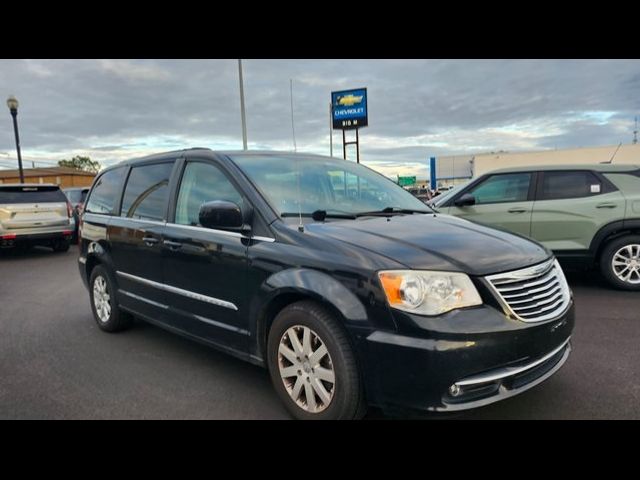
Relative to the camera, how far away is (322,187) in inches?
144

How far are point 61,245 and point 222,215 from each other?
405 inches

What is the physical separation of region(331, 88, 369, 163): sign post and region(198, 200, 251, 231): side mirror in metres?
17.5

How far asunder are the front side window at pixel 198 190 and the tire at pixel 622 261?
16.7 feet

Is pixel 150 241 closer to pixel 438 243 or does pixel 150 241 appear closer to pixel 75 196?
pixel 438 243

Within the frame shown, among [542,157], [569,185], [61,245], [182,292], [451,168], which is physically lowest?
[61,245]

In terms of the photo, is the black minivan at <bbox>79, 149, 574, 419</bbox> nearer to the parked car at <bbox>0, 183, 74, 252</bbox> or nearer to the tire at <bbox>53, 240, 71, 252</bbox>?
the parked car at <bbox>0, 183, 74, 252</bbox>

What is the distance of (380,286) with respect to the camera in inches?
95.0


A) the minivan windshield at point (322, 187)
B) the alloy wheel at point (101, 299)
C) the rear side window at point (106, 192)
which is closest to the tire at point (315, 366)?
the minivan windshield at point (322, 187)

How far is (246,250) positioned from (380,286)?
106 centimetres

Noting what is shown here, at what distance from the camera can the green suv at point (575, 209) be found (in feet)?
19.4

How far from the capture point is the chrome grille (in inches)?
97.5

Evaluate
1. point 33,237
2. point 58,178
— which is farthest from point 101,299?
point 58,178

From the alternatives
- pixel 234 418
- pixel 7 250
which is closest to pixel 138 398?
pixel 234 418
